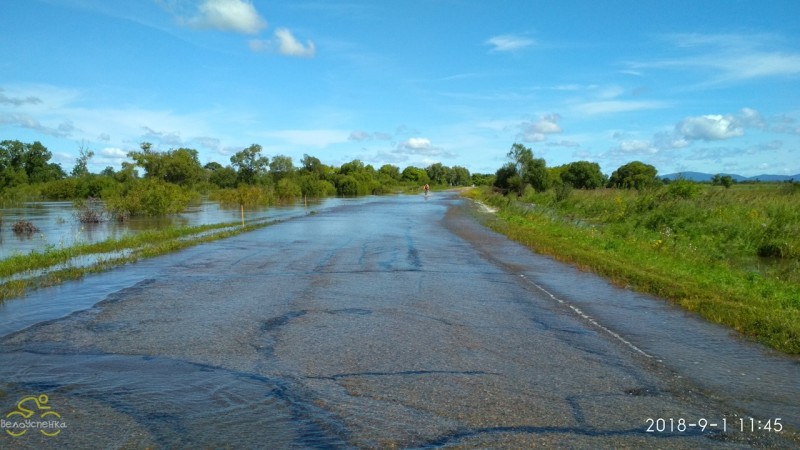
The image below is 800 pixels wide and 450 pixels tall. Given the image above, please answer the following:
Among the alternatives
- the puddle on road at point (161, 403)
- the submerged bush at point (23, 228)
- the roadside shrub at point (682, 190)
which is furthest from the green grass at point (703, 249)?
the submerged bush at point (23, 228)

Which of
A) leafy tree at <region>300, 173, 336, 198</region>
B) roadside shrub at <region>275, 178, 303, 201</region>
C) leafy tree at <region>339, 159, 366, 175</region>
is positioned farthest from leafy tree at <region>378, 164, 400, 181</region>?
roadside shrub at <region>275, 178, 303, 201</region>

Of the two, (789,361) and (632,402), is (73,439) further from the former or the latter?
(789,361)

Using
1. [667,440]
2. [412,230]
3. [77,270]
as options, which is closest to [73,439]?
[667,440]

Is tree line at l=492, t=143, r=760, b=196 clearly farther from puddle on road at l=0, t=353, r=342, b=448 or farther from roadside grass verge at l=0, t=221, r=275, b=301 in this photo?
puddle on road at l=0, t=353, r=342, b=448

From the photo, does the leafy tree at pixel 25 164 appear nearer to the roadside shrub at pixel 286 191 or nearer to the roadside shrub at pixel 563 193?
the roadside shrub at pixel 286 191

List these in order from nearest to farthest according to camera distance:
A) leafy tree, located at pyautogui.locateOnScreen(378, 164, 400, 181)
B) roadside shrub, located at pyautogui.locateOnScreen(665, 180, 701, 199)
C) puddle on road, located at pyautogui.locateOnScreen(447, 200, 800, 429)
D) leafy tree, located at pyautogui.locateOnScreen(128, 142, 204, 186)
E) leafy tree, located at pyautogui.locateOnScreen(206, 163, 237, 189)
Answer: puddle on road, located at pyautogui.locateOnScreen(447, 200, 800, 429) < roadside shrub, located at pyautogui.locateOnScreen(665, 180, 701, 199) < leafy tree, located at pyautogui.locateOnScreen(128, 142, 204, 186) < leafy tree, located at pyautogui.locateOnScreen(206, 163, 237, 189) < leafy tree, located at pyautogui.locateOnScreen(378, 164, 400, 181)

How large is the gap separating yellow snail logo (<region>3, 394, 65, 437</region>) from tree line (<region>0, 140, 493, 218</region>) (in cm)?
3707

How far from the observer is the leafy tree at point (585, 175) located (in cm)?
8456

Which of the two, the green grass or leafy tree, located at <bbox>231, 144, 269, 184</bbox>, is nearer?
the green grass

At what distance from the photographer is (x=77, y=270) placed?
13969 millimetres

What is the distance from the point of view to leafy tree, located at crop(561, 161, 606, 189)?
277ft

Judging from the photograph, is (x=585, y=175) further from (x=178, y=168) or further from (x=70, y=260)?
(x=70, y=260)
